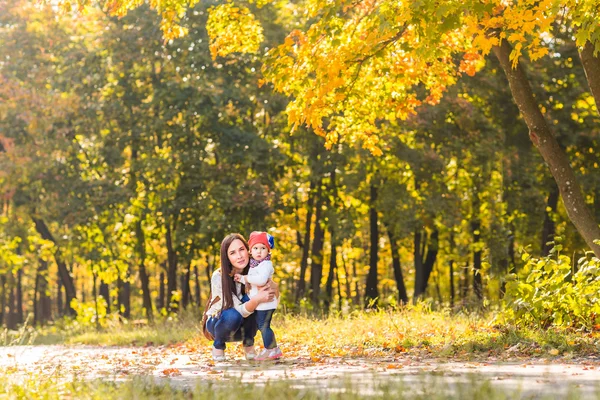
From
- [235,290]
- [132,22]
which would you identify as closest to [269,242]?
[235,290]

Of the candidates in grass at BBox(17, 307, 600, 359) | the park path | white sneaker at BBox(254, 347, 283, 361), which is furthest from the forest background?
the park path

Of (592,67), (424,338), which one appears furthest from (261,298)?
(592,67)

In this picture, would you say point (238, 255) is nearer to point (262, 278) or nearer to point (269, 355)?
point (262, 278)

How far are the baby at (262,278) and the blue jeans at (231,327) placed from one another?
0.20 metres

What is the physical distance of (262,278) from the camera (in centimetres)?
941

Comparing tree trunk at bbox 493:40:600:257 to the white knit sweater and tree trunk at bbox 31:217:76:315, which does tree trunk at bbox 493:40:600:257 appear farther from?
→ tree trunk at bbox 31:217:76:315

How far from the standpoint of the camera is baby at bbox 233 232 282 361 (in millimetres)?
9445

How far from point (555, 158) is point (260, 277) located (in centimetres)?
530

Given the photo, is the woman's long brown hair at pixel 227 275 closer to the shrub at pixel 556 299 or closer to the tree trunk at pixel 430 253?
the shrub at pixel 556 299

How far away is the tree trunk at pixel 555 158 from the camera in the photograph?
12398 mm

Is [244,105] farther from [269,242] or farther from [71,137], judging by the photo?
[269,242]

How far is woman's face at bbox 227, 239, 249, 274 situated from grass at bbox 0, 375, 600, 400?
2.42 meters

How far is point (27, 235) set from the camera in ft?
110

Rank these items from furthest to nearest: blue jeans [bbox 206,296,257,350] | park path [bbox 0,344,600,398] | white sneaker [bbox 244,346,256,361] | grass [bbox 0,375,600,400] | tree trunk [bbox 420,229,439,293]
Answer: tree trunk [bbox 420,229,439,293] < white sneaker [bbox 244,346,256,361] < blue jeans [bbox 206,296,257,350] < park path [bbox 0,344,600,398] < grass [bbox 0,375,600,400]
